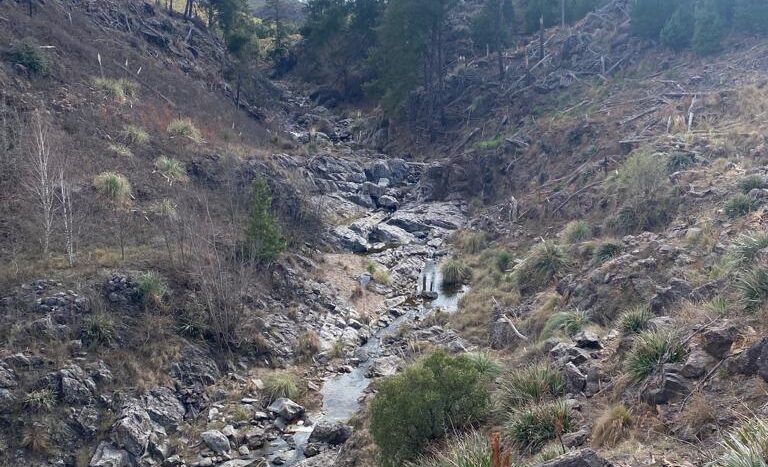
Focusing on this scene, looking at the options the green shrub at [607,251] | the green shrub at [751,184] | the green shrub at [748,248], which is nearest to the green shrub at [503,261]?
the green shrub at [607,251]

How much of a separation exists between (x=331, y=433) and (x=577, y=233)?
11961 mm

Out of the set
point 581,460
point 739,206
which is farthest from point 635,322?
point 739,206

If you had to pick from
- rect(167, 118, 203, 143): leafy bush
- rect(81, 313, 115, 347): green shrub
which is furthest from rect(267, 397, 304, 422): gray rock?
rect(167, 118, 203, 143): leafy bush

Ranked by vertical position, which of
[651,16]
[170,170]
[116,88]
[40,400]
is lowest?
[40,400]

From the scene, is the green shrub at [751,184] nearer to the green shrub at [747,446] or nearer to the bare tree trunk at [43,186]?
the green shrub at [747,446]

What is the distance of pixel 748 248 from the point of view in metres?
11.6

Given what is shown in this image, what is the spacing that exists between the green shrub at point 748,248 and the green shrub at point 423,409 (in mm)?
5265

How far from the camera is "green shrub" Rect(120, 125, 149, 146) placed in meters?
26.1

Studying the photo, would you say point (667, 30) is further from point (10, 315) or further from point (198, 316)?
point (10, 315)

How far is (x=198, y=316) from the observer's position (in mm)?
17828

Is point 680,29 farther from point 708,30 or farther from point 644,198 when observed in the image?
point 644,198

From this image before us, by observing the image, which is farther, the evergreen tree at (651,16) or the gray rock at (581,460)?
the evergreen tree at (651,16)

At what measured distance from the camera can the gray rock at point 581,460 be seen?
679cm

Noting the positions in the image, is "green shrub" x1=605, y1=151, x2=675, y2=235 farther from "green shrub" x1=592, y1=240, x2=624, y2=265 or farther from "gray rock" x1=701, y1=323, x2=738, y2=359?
"gray rock" x1=701, y1=323, x2=738, y2=359
